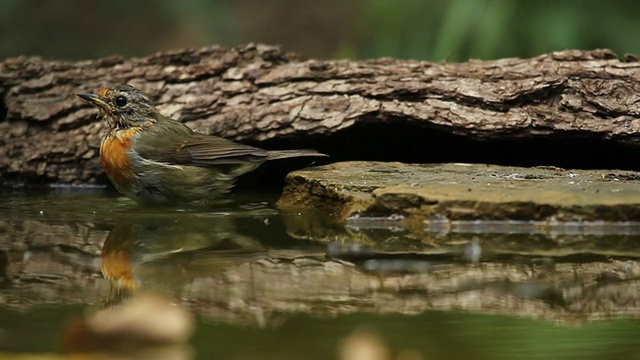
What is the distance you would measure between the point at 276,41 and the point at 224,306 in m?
9.60

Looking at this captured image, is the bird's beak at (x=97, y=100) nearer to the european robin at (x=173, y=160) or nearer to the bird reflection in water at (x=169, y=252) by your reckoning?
the european robin at (x=173, y=160)

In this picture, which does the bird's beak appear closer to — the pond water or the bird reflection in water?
the pond water

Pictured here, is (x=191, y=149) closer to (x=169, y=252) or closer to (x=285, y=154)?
(x=285, y=154)

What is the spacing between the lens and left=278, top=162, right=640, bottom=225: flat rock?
12.6 ft

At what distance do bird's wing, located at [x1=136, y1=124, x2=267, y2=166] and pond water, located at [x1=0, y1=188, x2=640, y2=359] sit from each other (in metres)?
0.57


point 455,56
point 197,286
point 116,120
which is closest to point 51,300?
point 197,286

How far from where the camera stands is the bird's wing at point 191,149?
5090 millimetres

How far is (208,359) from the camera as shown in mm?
2062

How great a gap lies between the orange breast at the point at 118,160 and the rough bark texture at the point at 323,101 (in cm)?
36

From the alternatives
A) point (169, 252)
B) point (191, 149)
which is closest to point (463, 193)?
point (169, 252)

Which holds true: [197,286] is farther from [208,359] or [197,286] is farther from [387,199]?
[387,199]

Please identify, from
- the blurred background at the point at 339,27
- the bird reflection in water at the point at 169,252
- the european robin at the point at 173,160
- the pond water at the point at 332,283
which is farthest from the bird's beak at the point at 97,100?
the blurred background at the point at 339,27

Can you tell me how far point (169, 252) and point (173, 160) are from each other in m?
1.73

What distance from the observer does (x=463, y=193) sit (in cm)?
403
